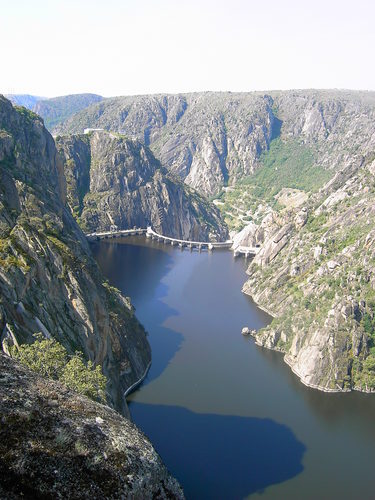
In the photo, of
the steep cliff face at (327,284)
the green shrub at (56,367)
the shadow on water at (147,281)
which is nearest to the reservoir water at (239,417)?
the shadow on water at (147,281)

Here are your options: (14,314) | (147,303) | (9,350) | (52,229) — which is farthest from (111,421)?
(147,303)

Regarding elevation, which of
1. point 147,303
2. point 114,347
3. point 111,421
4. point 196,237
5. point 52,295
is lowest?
point 196,237

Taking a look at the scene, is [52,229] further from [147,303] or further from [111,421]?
[111,421]

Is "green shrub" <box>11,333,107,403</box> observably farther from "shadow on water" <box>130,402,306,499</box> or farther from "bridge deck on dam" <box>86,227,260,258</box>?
"bridge deck on dam" <box>86,227,260,258</box>

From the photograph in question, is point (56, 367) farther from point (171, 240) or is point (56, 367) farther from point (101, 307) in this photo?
point (171, 240)

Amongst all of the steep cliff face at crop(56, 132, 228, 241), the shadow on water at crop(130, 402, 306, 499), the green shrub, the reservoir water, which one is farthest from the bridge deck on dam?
the green shrub

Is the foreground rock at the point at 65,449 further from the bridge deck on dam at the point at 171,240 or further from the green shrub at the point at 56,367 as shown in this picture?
the bridge deck on dam at the point at 171,240

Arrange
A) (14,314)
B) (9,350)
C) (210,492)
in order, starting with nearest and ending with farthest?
(9,350) < (14,314) < (210,492)

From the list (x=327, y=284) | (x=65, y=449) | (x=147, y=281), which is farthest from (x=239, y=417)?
(x=147, y=281)
